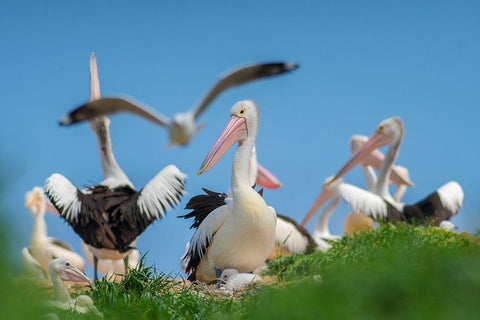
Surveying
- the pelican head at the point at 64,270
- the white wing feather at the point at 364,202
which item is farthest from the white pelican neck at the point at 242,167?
the white wing feather at the point at 364,202

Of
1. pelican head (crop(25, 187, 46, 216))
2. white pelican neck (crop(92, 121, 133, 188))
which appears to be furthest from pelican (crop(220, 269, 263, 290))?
pelican head (crop(25, 187, 46, 216))

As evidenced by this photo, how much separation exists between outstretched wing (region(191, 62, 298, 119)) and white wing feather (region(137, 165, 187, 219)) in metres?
2.75

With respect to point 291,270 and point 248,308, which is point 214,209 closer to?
point 291,270

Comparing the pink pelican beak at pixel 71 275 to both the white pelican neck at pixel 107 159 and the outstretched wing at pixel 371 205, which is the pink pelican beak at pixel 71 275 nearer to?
the white pelican neck at pixel 107 159

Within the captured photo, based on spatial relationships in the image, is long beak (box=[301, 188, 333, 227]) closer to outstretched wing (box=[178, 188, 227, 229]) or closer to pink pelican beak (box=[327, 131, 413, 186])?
pink pelican beak (box=[327, 131, 413, 186])

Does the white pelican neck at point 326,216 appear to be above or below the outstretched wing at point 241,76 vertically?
below

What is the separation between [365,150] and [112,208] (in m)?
6.27

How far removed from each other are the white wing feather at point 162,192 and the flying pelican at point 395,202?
3.01 meters

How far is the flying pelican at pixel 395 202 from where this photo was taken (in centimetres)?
1141

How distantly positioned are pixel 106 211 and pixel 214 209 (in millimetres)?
Answer: 2403

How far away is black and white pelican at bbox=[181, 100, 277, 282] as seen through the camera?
22.7ft

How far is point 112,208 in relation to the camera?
9.64 meters

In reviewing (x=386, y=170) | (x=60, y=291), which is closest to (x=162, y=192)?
(x=60, y=291)

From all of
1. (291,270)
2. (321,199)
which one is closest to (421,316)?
(291,270)
